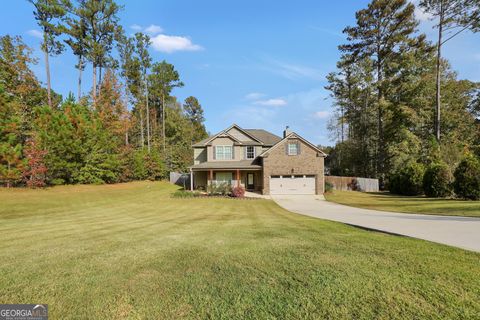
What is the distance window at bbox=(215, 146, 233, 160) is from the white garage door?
513 centimetres

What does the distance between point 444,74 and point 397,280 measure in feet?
135

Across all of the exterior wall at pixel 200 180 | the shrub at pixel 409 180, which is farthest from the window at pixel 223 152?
the shrub at pixel 409 180

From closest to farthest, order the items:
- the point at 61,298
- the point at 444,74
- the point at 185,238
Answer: the point at 61,298 → the point at 185,238 → the point at 444,74

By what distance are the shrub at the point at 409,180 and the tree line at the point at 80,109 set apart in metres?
27.1

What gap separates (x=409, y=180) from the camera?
2262 centimetres

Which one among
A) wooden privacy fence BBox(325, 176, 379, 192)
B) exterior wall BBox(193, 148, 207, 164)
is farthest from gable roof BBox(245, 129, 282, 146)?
wooden privacy fence BBox(325, 176, 379, 192)

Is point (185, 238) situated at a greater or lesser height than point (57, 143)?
lesser

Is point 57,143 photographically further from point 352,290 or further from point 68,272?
point 352,290

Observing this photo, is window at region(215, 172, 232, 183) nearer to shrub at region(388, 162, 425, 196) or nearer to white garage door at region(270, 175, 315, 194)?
white garage door at region(270, 175, 315, 194)

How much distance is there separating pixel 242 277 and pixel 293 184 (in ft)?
66.1

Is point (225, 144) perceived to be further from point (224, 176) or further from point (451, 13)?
point (451, 13)

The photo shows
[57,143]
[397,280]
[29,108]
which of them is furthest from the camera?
[29,108]

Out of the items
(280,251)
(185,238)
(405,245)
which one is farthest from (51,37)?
(405,245)

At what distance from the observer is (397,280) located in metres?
3.39
